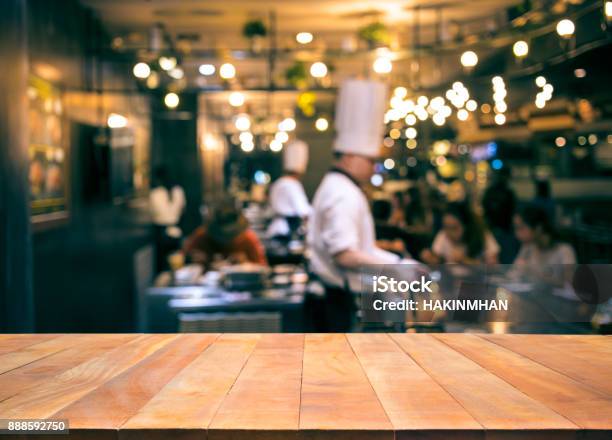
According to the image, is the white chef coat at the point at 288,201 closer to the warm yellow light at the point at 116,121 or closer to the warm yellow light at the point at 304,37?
the warm yellow light at the point at 304,37

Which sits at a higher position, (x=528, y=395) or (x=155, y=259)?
(x=528, y=395)

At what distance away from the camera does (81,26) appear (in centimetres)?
658

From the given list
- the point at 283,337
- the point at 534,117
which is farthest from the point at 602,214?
the point at 283,337

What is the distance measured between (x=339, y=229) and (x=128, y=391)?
221cm

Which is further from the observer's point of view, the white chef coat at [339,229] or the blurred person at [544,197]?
the blurred person at [544,197]

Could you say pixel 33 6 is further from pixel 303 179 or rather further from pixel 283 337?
pixel 303 179

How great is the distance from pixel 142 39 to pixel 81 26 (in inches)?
30.9

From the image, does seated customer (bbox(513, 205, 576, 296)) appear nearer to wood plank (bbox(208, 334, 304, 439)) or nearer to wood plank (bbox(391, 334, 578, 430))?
wood plank (bbox(391, 334, 578, 430))

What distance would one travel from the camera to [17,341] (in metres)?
1.84

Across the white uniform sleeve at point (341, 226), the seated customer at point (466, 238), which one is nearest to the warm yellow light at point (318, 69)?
the seated customer at point (466, 238)

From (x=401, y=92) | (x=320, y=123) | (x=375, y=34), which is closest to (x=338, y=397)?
(x=375, y=34)

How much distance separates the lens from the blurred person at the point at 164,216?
1005 cm

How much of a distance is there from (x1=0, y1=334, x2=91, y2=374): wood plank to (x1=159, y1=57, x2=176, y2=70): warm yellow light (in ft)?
17.1

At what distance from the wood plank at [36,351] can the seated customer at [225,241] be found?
394 centimetres
